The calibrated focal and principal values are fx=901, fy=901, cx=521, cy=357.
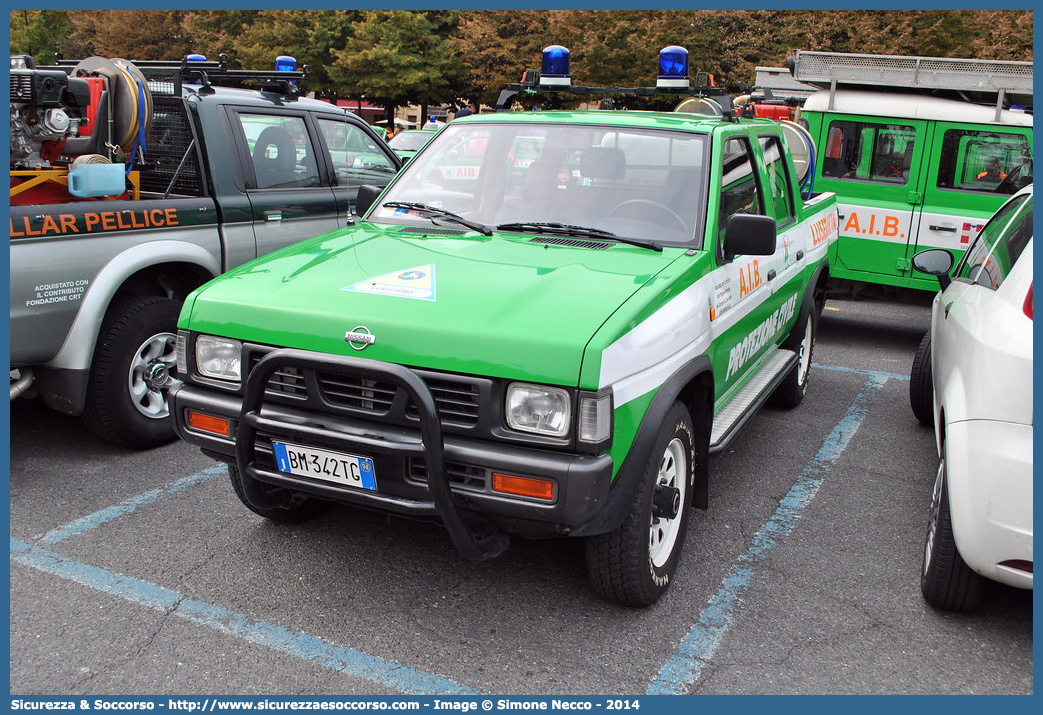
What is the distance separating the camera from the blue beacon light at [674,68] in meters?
5.74

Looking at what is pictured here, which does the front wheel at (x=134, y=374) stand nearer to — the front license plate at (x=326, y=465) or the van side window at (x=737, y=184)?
the front license plate at (x=326, y=465)

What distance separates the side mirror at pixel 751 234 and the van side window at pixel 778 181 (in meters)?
1.17

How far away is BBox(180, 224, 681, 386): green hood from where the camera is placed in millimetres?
2998

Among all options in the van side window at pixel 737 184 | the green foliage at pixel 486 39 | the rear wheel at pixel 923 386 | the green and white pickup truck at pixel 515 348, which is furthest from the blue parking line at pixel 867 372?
the green foliage at pixel 486 39

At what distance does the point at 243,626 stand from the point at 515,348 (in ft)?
4.94

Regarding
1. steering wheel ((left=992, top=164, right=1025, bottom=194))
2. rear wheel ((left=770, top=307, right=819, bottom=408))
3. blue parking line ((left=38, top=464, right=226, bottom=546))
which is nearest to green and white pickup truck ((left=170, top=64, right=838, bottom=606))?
blue parking line ((left=38, top=464, right=226, bottom=546))

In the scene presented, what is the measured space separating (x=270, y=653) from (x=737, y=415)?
2428 mm

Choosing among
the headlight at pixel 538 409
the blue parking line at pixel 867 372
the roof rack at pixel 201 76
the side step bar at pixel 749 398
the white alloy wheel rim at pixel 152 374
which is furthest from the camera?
the blue parking line at pixel 867 372

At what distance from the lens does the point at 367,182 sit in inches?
253

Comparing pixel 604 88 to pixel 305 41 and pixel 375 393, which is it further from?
pixel 305 41

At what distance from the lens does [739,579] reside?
383cm

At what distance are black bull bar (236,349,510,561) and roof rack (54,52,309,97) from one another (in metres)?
2.89

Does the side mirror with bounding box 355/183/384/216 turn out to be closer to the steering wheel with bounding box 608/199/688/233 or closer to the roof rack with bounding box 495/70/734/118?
the roof rack with bounding box 495/70/734/118

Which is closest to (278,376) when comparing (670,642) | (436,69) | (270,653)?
(270,653)
